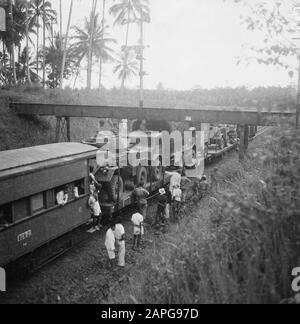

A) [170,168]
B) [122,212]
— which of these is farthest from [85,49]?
[122,212]

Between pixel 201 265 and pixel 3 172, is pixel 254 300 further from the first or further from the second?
pixel 3 172

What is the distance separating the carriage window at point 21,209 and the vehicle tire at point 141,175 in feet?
19.5

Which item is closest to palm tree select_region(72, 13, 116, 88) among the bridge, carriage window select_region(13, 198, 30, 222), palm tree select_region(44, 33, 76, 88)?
palm tree select_region(44, 33, 76, 88)

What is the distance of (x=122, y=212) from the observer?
13969 millimetres

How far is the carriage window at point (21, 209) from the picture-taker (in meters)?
8.22

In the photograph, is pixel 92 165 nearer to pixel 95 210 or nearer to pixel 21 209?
pixel 95 210

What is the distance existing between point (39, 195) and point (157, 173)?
7.50 metres

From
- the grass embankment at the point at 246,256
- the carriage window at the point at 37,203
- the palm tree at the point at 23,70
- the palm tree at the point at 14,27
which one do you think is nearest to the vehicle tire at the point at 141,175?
the carriage window at the point at 37,203

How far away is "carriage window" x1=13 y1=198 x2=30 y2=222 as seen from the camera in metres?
8.22

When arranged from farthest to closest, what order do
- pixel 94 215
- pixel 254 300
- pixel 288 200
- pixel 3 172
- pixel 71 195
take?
pixel 94 215 < pixel 71 195 < pixel 3 172 < pixel 288 200 < pixel 254 300

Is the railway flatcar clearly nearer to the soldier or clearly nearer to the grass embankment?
the grass embankment

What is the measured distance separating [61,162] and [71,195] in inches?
45.5

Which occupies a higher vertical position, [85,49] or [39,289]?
[85,49]

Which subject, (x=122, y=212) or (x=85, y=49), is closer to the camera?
(x=122, y=212)
